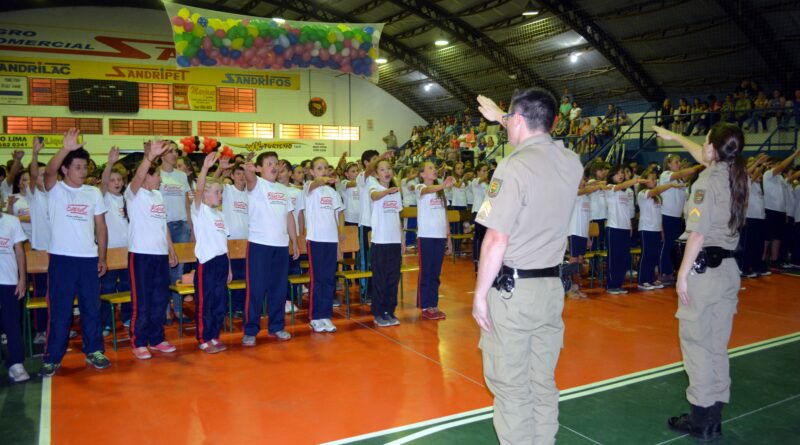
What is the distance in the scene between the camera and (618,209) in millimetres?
7824

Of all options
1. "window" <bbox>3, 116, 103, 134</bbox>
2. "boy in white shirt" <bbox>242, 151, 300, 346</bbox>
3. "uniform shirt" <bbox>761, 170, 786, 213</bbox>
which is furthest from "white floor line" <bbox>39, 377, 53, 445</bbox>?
"window" <bbox>3, 116, 103, 134</bbox>

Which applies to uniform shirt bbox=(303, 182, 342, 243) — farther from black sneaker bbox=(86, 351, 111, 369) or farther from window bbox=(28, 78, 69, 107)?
window bbox=(28, 78, 69, 107)

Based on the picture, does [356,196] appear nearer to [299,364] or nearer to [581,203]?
[581,203]

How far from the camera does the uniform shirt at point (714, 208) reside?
11.1ft

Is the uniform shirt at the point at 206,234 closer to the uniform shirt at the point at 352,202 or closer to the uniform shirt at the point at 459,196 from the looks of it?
the uniform shirt at the point at 352,202

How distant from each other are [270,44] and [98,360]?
399 cm

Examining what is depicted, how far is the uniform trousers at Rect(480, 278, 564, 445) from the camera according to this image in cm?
256

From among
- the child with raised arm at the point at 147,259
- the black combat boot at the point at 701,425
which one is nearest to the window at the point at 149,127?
the child with raised arm at the point at 147,259

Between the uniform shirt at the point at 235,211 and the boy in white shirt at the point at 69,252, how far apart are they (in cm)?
178

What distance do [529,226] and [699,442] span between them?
6.47ft

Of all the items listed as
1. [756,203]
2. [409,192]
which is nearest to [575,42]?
[409,192]

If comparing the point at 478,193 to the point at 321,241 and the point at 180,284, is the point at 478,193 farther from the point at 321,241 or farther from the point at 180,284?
the point at 180,284

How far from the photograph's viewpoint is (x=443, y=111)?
2375 centimetres

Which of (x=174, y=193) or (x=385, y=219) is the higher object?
(x=174, y=193)
